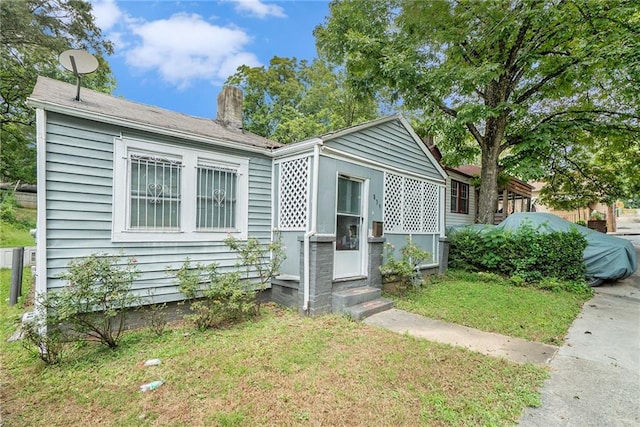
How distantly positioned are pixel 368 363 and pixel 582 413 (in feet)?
6.18

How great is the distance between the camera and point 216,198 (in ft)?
17.3

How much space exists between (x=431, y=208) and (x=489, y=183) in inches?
140

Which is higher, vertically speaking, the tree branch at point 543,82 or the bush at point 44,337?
the tree branch at point 543,82

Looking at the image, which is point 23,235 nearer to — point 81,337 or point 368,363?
point 81,337

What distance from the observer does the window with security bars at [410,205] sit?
23.0ft

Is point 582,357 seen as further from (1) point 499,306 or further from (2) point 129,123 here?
(2) point 129,123

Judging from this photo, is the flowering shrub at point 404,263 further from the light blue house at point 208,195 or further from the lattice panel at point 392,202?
the lattice panel at point 392,202

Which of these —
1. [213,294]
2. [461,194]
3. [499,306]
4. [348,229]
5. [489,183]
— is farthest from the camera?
[461,194]

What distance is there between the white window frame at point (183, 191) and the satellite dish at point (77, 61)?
1.08m

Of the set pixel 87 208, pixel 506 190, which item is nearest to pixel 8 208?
pixel 87 208

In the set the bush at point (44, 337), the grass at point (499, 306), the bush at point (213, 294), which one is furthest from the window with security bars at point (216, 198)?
the grass at point (499, 306)

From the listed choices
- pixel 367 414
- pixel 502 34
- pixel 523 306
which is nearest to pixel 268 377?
pixel 367 414

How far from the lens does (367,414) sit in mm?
2473

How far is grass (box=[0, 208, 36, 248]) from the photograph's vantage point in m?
11.9
